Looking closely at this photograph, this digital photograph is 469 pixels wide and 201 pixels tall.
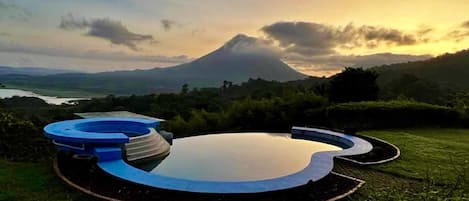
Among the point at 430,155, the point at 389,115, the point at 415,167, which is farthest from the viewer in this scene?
the point at 389,115

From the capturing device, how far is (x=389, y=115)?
16.7 metres

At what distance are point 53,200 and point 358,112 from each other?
Result: 44.0ft

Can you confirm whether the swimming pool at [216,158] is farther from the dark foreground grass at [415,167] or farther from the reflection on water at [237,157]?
the dark foreground grass at [415,167]

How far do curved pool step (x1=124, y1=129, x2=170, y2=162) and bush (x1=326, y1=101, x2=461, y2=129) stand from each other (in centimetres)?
887

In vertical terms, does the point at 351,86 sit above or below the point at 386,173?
above

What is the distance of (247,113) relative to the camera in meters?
17.0

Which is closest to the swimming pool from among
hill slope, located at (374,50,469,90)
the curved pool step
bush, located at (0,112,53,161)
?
the curved pool step

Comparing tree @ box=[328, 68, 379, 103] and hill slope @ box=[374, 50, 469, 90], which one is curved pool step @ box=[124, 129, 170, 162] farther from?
hill slope @ box=[374, 50, 469, 90]

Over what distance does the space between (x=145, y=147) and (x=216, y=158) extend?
1.91 meters

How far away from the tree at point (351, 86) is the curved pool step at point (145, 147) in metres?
12.2

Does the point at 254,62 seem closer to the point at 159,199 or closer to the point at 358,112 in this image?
the point at 358,112

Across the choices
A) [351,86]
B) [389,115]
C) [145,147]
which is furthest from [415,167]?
[351,86]

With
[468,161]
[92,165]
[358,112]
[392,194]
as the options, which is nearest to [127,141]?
[92,165]

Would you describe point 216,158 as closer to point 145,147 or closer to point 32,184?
point 145,147
